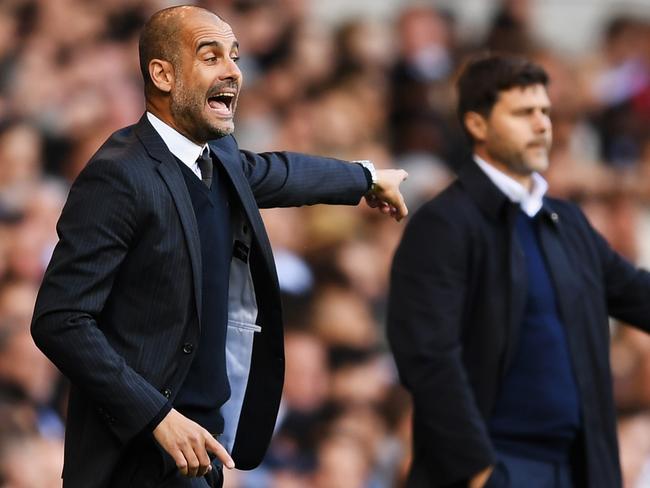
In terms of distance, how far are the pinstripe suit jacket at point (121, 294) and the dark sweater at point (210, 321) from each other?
0.05 metres

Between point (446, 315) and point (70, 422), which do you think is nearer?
point (70, 422)

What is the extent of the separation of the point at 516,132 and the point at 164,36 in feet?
5.53

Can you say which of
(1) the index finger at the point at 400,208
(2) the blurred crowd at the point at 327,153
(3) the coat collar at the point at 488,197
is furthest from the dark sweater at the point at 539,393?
(2) the blurred crowd at the point at 327,153

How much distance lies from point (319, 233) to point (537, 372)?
9.03ft

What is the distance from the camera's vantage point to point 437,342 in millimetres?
4238

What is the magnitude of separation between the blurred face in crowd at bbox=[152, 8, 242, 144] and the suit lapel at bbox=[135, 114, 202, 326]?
0.24 ft

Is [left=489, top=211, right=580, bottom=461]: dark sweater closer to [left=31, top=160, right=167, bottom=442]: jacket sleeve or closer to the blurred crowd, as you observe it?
[left=31, top=160, right=167, bottom=442]: jacket sleeve

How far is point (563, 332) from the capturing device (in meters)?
4.28

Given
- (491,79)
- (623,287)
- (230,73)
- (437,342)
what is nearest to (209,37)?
(230,73)

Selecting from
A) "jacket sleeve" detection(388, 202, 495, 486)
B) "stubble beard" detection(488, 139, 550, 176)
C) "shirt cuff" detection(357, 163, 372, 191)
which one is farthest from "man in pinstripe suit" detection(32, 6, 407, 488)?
"stubble beard" detection(488, 139, 550, 176)

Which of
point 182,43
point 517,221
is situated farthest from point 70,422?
point 517,221

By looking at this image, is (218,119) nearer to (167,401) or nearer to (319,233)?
(167,401)

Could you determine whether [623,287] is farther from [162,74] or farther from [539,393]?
[162,74]

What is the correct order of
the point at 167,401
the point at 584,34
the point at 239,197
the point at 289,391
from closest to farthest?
the point at 167,401 < the point at 239,197 < the point at 289,391 < the point at 584,34
